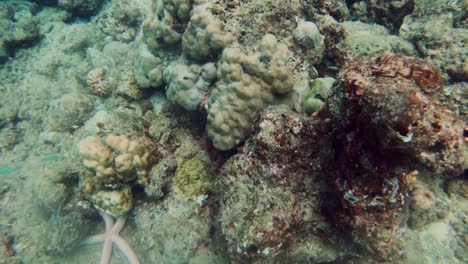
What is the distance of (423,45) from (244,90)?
324 centimetres

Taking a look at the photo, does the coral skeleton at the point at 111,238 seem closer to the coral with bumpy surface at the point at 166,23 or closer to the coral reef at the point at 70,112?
the coral reef at the point at 70,112

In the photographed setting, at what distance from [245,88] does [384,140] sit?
68.8 inches

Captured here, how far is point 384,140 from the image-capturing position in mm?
2221

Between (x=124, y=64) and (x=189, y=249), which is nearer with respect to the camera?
(x=189, y=249)

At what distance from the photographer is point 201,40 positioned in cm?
394

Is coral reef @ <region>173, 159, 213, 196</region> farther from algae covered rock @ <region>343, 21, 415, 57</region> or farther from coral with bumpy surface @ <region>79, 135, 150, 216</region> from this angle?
algae covered rock @ <region>343, 21, 415, 57</region>

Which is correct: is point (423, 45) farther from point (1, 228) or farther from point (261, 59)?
point (1, 228)

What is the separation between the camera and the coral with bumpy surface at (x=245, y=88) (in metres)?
3.48

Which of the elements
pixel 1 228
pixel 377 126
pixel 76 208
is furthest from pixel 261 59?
pixel 1 228

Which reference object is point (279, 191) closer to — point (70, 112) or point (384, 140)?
point (384, 140)

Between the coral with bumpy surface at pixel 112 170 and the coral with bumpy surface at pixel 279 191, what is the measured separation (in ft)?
5.46

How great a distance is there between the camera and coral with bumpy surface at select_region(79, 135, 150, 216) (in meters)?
3.99

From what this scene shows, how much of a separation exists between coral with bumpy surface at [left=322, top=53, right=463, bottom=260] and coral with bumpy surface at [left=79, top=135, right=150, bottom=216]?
2.70 metres

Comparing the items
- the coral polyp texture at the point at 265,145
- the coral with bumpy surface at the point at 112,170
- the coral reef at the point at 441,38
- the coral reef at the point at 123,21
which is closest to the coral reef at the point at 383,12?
the coral polyp texture at the point at 265,145
